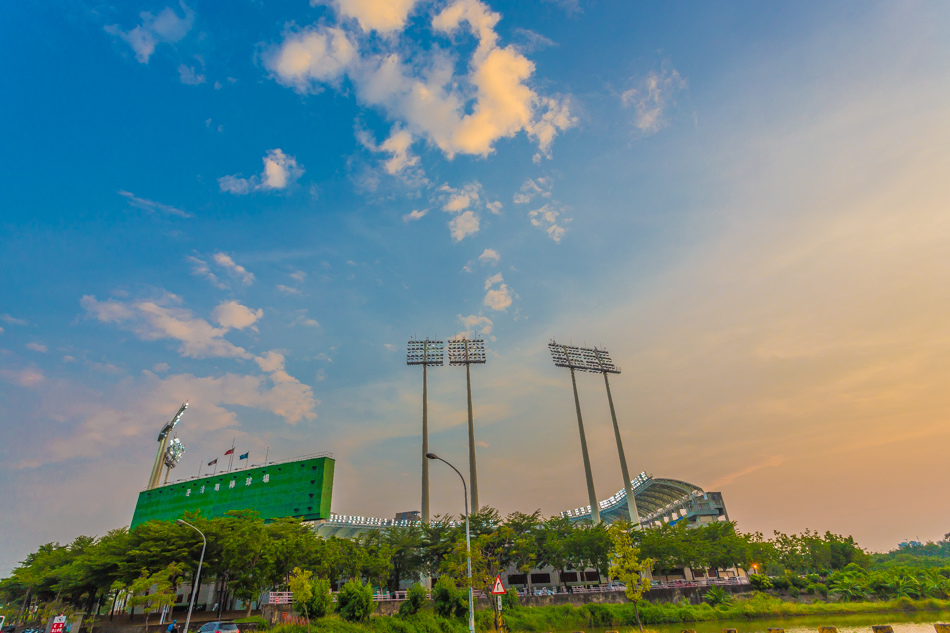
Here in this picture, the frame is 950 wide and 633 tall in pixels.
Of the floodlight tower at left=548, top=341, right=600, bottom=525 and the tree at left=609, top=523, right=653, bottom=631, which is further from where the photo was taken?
the floodlight tower at left=548, top=341, right=600, bottom=525

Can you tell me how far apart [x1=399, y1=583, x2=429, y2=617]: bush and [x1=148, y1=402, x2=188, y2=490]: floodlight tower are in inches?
3573

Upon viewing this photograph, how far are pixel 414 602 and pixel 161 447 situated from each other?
95749mm

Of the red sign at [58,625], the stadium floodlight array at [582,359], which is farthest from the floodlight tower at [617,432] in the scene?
the red sign at [58,625]

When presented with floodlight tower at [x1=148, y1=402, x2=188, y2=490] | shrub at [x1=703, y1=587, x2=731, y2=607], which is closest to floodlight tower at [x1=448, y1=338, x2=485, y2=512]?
shrub at [x1=703, y1=587, x2=731, y2=607]

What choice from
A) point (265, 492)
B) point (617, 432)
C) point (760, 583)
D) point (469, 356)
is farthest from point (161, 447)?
point (760, 583)

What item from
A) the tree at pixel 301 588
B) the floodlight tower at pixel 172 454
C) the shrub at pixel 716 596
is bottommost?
the shrub at pixel 716 596

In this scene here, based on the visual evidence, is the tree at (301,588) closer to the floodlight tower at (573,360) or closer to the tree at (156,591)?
the tree at (156,591)

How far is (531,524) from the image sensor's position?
6894 centimetres

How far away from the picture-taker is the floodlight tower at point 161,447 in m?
107

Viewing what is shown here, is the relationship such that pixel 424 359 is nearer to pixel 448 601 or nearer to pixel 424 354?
pixel 424 354

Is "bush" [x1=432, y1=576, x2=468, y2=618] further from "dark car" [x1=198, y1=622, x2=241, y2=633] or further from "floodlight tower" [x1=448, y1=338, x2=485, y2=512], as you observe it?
"floodlight tower" [x1=448, y1=338, x2=485, y2=512]

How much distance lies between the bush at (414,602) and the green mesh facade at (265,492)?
33.1 metres

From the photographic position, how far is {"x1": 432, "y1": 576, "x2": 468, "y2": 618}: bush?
43.0m

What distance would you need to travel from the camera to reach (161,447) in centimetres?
11106
